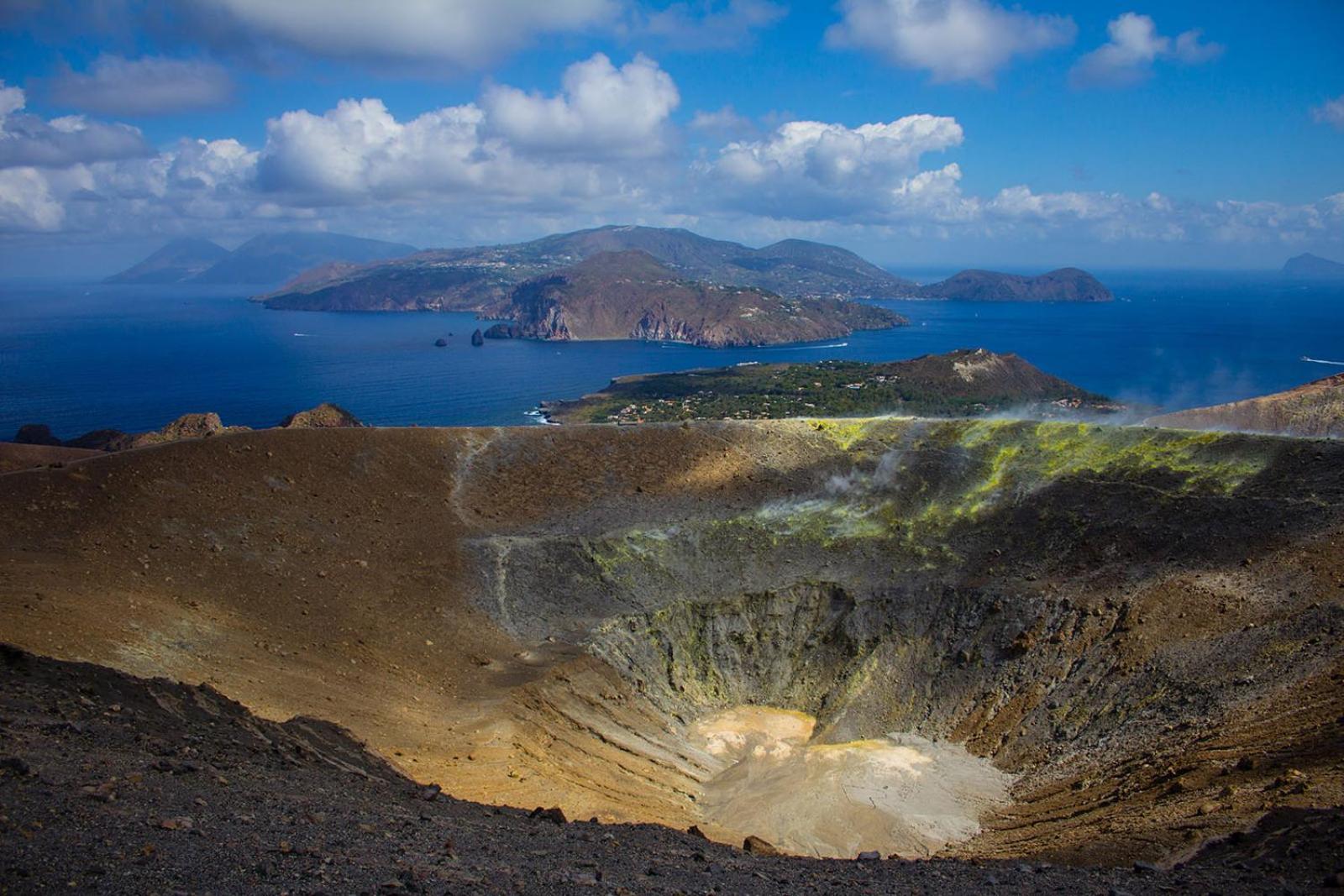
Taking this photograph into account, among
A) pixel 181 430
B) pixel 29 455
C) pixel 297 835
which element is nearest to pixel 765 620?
pixel 297 835

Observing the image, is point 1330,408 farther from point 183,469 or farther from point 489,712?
point 183,469

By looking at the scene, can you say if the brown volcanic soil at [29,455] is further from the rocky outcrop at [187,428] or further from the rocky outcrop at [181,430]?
the rocky outcrop at [187,428]

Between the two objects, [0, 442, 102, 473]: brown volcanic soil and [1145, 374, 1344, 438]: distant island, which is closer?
[0, 442, 102, 473]: brown volcanic soil

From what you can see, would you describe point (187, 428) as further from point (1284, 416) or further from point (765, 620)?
point (1284, 416)

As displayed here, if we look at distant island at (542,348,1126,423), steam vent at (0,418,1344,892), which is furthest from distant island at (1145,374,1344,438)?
distant island at (542,348,1126,423)

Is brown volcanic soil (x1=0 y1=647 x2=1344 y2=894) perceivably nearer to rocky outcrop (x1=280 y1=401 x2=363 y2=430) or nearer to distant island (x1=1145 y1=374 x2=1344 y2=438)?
rocky outcrop (x1=280 y1=401 x2=363 y2=430)
